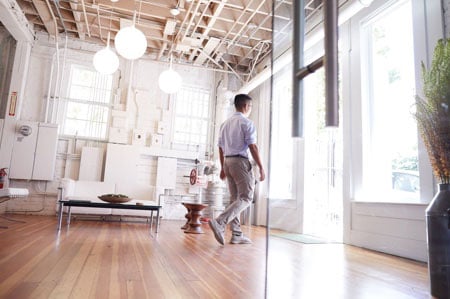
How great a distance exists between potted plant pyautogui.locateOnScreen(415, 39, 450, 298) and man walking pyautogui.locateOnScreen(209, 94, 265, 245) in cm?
165

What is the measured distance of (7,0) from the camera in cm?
486

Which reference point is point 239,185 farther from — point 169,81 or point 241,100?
point 169,81

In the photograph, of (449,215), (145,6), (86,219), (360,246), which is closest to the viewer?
(449,215)

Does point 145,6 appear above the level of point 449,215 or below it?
above

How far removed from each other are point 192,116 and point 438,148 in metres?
5.92

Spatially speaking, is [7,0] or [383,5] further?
[7,0]

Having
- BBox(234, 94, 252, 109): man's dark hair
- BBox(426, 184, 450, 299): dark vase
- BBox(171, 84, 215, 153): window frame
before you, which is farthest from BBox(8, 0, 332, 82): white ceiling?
BBox(426, 184, 450, 299): dark vase

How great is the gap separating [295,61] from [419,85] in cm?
120

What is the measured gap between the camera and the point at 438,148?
1.42m

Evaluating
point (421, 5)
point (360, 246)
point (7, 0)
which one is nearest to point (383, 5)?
point (421, 5)

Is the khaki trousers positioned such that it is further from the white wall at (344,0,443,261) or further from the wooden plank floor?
the white wall at (344,0,443,261)

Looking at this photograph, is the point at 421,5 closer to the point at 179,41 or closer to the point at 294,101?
the point at 294,101

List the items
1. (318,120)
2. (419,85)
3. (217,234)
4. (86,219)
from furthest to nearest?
1. (86,219)
2. (217,234)
3. (419,85)
4. (318,120)

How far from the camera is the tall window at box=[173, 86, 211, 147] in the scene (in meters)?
6.96
